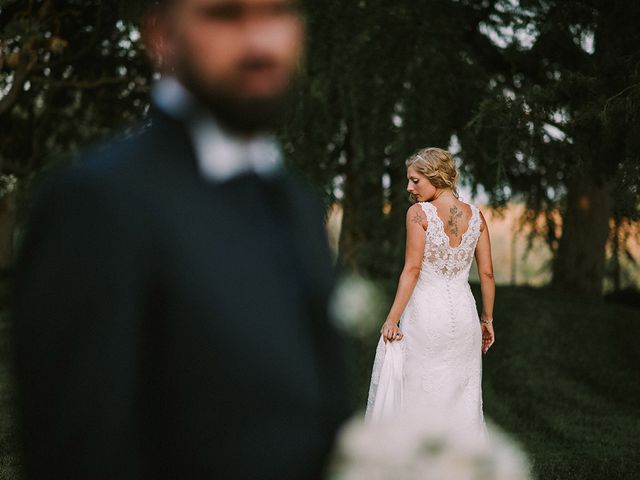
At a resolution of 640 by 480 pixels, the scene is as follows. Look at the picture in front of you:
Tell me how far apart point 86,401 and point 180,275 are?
0.21 meters

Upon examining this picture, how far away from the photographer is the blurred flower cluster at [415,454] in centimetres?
124

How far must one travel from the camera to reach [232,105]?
1188 mm

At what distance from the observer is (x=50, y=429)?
3.46 feet

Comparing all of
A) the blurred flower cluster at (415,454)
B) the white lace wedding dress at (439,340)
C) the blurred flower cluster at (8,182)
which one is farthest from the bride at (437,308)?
the blurred flower cluster at (8,182)

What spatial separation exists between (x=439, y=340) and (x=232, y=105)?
4.49m

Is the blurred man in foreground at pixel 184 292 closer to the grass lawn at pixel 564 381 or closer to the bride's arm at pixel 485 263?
the bride's arm at pixel 485 263

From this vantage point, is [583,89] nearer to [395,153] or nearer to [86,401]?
[395,153]

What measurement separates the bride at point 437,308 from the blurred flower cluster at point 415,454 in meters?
3.99

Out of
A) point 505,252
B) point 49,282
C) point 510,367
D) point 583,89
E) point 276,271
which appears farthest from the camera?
point 505,252

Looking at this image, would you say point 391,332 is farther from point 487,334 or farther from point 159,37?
point 159,37

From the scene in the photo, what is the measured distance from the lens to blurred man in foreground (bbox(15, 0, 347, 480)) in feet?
3.45

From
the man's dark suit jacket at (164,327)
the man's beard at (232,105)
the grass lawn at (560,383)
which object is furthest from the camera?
the grass lawn at (560,383)

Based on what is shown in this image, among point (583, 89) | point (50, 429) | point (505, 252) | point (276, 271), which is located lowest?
point (505, 252)

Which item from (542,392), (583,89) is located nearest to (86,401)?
(583,89)
